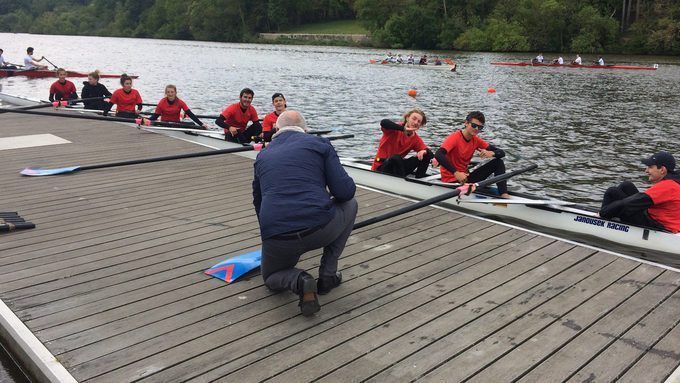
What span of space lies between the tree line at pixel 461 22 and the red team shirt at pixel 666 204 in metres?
61.8

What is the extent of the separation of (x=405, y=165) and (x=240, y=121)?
4362 millimetres

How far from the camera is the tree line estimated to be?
6475cm

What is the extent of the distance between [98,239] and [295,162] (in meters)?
3.05

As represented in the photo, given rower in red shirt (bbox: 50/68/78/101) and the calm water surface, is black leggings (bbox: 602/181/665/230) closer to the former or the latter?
the calm water surface

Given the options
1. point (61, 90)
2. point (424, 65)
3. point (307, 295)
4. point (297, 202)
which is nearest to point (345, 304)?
point (307, 295)

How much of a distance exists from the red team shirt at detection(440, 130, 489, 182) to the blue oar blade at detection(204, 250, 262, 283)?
3.69 meters

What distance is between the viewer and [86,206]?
7.63m

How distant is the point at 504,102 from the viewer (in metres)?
27.2

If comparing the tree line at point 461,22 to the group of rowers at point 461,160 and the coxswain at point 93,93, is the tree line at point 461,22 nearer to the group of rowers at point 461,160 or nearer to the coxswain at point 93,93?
the coxswain at point 93,93

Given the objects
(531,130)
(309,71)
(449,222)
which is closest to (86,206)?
(449,222)

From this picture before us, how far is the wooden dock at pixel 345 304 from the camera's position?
161 inches

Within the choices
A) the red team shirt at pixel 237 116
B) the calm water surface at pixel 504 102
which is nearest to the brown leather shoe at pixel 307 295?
the red team shirt at pixel 237 116

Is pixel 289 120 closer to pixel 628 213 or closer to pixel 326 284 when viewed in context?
pixel 326 284

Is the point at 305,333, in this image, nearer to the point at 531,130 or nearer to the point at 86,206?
the point at 86,206
